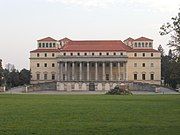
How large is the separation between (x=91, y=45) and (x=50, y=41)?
13232 mm

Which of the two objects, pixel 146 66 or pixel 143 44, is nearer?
pixel 146 66

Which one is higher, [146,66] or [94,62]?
[94,62]

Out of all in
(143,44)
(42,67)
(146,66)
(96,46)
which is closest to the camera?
(96,46)

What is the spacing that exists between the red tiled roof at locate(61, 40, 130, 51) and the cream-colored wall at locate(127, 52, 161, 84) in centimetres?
424

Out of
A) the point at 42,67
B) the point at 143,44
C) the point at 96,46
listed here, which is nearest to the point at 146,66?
the point at 143,44

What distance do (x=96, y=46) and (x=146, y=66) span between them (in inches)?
623

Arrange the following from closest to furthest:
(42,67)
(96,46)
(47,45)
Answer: (96,46), (42,67), (47,45)

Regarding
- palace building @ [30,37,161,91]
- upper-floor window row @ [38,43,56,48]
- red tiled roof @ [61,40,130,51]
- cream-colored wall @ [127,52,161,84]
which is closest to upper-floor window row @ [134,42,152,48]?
palace building @ [30,37,161,91]

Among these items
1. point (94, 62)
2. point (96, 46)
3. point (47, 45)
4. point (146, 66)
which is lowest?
point (146, 66)

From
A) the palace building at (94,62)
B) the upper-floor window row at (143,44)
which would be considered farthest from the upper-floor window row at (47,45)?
the upper-floor window row at (143,44)

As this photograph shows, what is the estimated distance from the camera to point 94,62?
136375 millimetres

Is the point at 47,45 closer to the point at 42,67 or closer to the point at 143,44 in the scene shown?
the point at 42,67

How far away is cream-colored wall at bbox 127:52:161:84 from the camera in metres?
138

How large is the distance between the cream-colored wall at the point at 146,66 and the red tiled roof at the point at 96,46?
4.24 m
